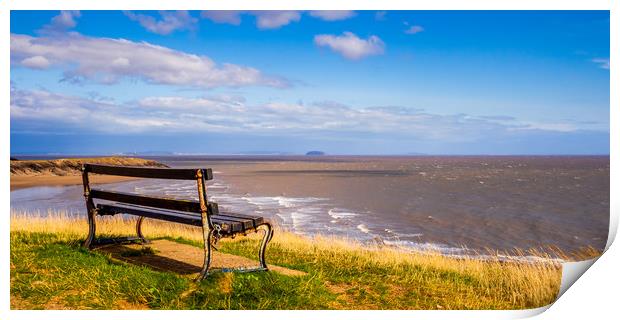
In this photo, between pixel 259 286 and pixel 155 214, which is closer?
pixel 259 286

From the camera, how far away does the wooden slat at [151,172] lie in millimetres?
5996

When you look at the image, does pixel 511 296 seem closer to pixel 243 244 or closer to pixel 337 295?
pixel 337 295

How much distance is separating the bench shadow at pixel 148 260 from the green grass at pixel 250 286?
170 millimetres

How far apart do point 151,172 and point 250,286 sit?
74.2 inches

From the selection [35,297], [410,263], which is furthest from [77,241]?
[410,263]

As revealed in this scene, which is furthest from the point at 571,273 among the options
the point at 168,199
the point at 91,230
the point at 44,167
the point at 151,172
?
the point at 44,167

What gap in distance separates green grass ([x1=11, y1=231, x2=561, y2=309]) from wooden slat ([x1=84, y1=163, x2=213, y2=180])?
1192 millimetres

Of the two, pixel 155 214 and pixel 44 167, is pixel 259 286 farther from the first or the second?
pixel 44 167

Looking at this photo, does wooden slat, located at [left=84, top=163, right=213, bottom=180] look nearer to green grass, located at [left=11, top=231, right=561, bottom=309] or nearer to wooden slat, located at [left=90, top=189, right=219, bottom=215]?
wooden slat, located at [left=90, top=189, right=219, bottom=215]

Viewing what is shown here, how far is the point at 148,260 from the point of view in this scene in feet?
24.2

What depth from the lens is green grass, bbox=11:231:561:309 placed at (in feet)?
18.9

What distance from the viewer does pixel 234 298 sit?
5.87m

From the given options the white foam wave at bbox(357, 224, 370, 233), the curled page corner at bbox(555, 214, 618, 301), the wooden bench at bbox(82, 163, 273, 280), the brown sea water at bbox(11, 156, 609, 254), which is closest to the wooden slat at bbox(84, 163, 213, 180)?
the wooden bench at bbox(82, 163, 273, 280)
